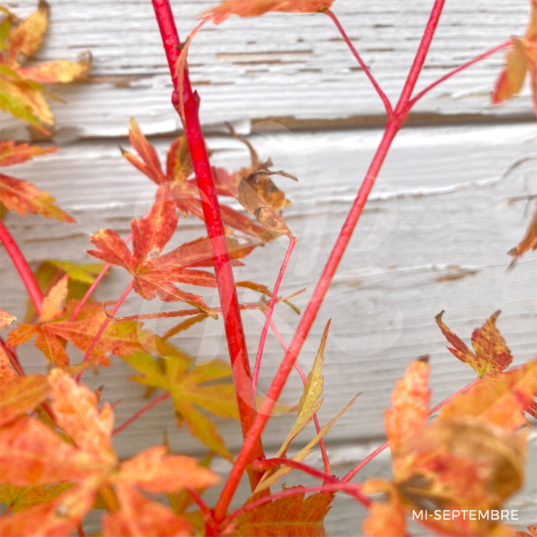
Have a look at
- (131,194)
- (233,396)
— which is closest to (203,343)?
(233,396)

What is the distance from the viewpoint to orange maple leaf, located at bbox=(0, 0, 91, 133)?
408mm

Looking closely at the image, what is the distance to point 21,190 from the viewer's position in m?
0.41

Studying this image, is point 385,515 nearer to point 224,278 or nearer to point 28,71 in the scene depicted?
point 224,278

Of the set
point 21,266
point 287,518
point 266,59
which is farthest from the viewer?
point 266,59

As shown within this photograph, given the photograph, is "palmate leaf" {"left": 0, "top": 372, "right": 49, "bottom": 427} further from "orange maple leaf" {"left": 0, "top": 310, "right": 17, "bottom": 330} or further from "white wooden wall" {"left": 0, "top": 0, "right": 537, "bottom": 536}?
"white wooden wall" {"left": 0, "top": 0, "right": 537, "bottom": 536}

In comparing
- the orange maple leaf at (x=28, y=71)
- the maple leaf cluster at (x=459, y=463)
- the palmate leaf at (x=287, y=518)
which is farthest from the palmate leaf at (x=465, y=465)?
the orange maple leaf at (x=28, y=71)

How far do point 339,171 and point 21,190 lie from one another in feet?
1.19

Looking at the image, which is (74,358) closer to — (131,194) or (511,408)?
(131,194)

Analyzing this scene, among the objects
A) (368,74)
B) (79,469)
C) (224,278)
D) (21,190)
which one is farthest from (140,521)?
(21,190)

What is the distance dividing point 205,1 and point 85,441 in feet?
1.50

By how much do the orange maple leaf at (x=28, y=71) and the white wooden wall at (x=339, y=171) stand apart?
2 centimetres

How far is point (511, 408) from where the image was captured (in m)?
0.17

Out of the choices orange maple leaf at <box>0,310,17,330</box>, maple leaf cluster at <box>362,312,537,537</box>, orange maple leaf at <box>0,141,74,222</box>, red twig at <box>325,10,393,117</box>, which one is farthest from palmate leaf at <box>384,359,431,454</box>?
orange maple leaf at <box>0,141,74,222</box>

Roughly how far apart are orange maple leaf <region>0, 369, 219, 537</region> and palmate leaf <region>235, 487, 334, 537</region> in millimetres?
83
